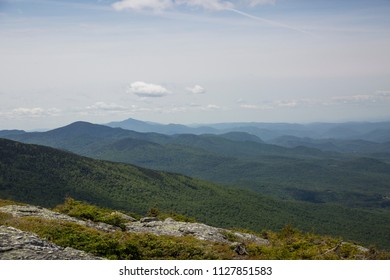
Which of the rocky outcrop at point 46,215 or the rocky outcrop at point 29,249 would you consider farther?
the rocky outcrop at point 46,215

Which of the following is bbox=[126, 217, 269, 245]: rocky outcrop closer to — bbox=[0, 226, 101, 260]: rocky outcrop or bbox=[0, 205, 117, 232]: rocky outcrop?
bbox=[0, 205, 117, 232]: rocky outcrop

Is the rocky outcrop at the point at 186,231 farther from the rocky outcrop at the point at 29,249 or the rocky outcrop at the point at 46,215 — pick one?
the rocky outcrop at the point at 29,249

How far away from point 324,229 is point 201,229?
170519mm

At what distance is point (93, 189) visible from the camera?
646 feet

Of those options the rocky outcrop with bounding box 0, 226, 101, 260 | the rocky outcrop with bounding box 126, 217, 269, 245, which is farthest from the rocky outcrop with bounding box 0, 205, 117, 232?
the rocky outcrop with bounding box 0, 226, 101, 260

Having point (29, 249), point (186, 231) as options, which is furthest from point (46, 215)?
point (29, 249)

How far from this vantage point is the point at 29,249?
47.6 feet

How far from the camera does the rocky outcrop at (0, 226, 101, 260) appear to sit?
45.9ft

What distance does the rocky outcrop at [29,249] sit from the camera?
13992 millimetres

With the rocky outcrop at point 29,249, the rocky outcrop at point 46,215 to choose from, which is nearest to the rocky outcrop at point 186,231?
the rocky outcrop at point 46,215
